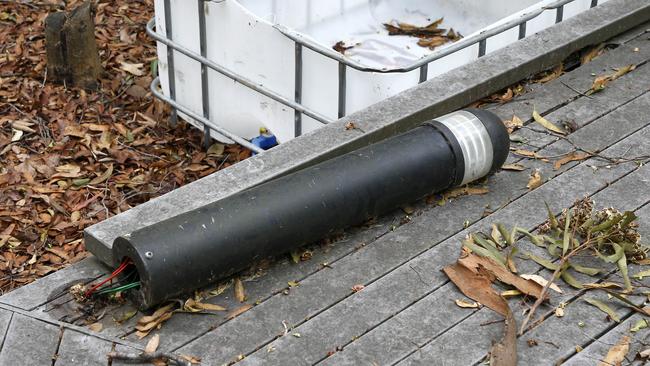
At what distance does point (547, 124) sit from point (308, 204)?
1536mm

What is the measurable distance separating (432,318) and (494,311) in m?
0.23

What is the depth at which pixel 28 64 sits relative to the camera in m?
7.91

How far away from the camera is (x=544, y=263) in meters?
3.83

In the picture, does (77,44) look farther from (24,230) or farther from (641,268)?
(641,268)

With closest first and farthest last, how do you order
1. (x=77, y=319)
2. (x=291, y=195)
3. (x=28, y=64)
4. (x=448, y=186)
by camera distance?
(x=77, y=319) → (x=291, y=195) → (x=448, y=186) → (x=28, y=64)

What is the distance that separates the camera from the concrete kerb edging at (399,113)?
3.89m

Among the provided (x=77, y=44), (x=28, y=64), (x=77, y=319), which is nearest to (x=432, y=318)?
(x=77, y=319)

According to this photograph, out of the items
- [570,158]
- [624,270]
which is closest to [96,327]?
[624,270]

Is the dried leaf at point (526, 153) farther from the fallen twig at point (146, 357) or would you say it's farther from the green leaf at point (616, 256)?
the fallen twig at point (146, 357)

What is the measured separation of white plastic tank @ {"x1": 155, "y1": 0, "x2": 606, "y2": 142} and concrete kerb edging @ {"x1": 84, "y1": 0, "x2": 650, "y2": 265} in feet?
0.80

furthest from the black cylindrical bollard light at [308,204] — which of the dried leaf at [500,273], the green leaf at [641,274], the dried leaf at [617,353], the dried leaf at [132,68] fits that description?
the dried leaf at [132,68]

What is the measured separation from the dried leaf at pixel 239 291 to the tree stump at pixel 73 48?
4.09 metres

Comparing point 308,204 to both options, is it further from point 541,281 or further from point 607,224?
point 607,224

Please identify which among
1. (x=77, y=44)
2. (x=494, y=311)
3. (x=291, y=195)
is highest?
(x=291, y=195)
